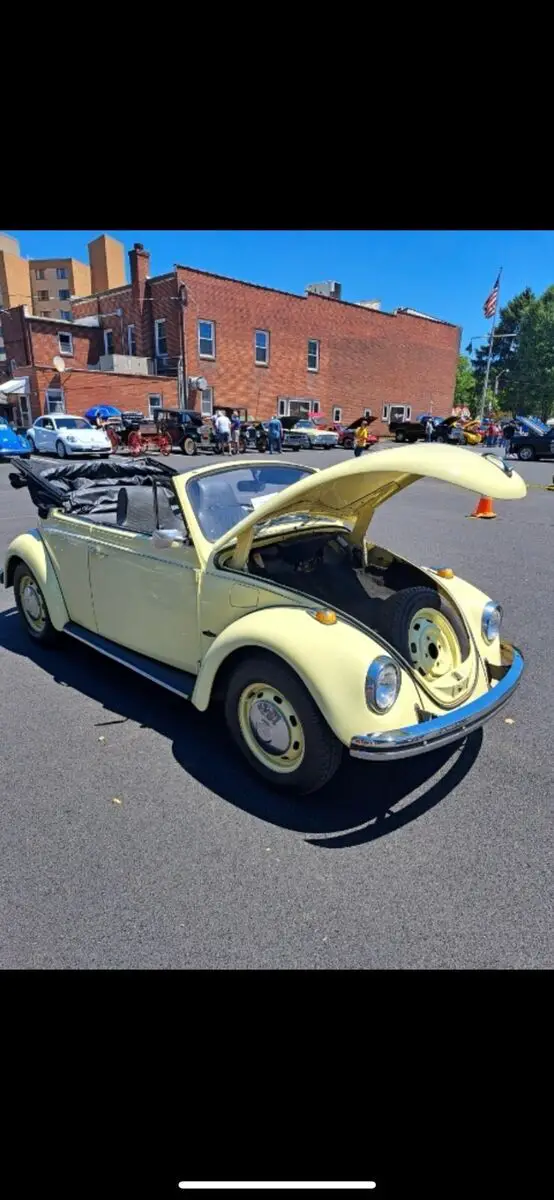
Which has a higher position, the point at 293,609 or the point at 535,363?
the point at 535,363

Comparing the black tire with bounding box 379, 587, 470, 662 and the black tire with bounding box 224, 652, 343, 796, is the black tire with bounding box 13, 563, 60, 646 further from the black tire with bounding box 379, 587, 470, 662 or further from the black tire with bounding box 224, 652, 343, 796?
the black tire with bounding box 379, 587, 470, 662

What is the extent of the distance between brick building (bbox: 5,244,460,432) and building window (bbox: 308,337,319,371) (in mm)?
60

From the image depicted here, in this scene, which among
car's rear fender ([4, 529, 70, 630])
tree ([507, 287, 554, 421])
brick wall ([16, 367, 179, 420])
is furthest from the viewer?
tree ([507, 287, 554, 421])

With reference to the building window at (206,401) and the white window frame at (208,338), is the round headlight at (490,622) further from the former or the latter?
the white window frame at (208,338)

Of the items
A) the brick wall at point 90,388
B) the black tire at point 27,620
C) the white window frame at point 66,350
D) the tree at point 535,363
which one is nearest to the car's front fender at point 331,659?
the black tire at point 27,620

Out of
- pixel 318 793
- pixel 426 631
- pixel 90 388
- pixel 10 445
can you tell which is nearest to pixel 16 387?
pixel 90 388

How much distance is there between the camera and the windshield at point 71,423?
21.4m

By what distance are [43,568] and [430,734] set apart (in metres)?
3.23

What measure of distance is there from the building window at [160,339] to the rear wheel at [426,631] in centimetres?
2973

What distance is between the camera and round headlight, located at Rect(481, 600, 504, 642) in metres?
3.18

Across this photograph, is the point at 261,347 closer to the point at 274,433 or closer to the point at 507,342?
the point at 274,433

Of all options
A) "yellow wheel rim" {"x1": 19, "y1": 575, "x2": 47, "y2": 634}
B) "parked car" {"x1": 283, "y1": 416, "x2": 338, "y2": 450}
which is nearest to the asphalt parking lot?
"yellow wheel rim" {"x1": 19, "y1": 575, "x2": 47, "y2": 634}

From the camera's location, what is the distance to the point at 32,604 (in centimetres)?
454
